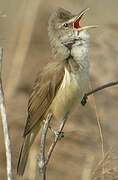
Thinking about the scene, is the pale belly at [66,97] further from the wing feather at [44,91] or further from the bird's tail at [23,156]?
the bird's tail at [23,156]

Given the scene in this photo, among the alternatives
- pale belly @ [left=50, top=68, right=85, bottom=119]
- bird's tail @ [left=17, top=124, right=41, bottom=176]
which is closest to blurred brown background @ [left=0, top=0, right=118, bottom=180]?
bird's tail @ [left=17, top=124, right=41, bottom=176]

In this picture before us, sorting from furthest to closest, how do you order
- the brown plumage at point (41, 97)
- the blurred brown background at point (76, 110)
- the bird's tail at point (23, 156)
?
1. the blurred brown background at point (76, 110)
2. the brown plumage at point (41, 97)
3. the bird's tail at point (23, 156)

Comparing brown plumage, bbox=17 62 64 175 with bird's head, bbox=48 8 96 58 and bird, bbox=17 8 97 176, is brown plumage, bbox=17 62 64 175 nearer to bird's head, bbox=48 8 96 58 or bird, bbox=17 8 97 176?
bird, bbox=17 8 97 176

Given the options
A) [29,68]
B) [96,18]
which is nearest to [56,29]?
[29,68]

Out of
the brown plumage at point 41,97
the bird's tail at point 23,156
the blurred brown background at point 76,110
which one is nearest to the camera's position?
the bird's tail at point 23,156

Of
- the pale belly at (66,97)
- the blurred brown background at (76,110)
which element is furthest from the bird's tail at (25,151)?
the blurred brown background at (76,110)

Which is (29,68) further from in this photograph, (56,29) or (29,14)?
(56,29)

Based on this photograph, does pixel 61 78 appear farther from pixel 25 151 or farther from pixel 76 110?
pixel 76 110
